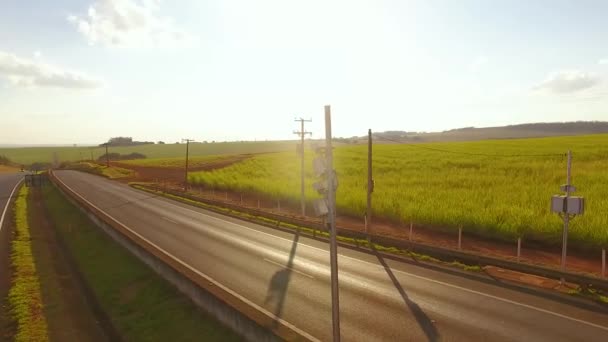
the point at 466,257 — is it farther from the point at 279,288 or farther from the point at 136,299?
the point at 136,299

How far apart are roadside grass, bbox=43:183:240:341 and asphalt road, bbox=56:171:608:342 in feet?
6.32

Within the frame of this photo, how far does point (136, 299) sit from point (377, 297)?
9760mm

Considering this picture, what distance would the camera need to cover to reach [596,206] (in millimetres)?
24672

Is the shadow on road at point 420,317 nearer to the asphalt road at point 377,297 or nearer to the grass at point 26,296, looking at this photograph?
the asphalt road at point 377,297

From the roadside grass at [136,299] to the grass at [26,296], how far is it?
222cm

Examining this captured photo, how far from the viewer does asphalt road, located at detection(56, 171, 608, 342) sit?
41.4 feet

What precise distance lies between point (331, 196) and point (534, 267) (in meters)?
12.8

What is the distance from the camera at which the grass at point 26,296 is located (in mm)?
15789

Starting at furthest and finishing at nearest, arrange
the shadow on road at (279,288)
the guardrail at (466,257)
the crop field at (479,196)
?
1. the crop field at (479,196)
2. the guardrail at (466,257)
3. the shadow on road at (279,288)

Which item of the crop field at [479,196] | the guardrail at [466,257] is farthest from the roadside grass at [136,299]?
the crop field at [479,196]

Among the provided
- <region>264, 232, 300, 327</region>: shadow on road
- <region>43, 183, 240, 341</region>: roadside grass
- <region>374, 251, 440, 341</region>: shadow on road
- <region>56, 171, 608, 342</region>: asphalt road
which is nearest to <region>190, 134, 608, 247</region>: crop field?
<region>56, 171, 608, 342</region>: asphalt road

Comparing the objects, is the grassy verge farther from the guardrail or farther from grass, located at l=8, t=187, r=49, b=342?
grass, located at l=8, t=187, r=49, b=342

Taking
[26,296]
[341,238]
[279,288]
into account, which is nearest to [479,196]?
[341,238]

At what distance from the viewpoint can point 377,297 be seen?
15.6 m
